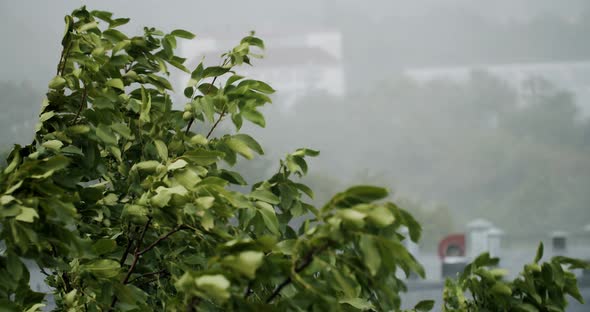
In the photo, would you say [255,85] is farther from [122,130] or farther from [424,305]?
[424,305]

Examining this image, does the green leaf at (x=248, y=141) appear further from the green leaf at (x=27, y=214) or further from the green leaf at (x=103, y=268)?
the green leaf at (x=27, y=214)

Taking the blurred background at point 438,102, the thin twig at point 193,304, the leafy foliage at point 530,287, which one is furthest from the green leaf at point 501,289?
the blurred background at point 438,102

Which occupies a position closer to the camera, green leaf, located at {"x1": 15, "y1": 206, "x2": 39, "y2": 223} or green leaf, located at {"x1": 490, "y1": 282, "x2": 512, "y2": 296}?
green leaf, located at {"x1": 15, "y1": 206, "x2": 39, "y2": 223}

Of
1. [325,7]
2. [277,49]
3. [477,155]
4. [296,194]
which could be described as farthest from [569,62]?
[296,194]

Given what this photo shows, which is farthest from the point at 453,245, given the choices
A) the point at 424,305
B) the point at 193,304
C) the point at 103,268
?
the point at 193,304

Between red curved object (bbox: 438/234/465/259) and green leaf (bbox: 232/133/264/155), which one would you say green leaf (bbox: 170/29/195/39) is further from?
red curved object (bbox: 438/234/465/259)

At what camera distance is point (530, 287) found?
2.71ft

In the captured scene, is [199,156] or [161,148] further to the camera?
[161,148]

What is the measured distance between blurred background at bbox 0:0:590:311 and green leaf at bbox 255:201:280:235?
21948 mm

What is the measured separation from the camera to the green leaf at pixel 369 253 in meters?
0.54

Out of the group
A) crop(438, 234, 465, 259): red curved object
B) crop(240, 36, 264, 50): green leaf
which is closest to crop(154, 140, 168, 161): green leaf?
crop(240, 36, 264, 50): green leaf

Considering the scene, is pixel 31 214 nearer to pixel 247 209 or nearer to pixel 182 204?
pixel 182 204

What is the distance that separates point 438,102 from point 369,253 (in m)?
27.9

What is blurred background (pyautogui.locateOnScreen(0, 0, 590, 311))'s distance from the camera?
82.1 feet
